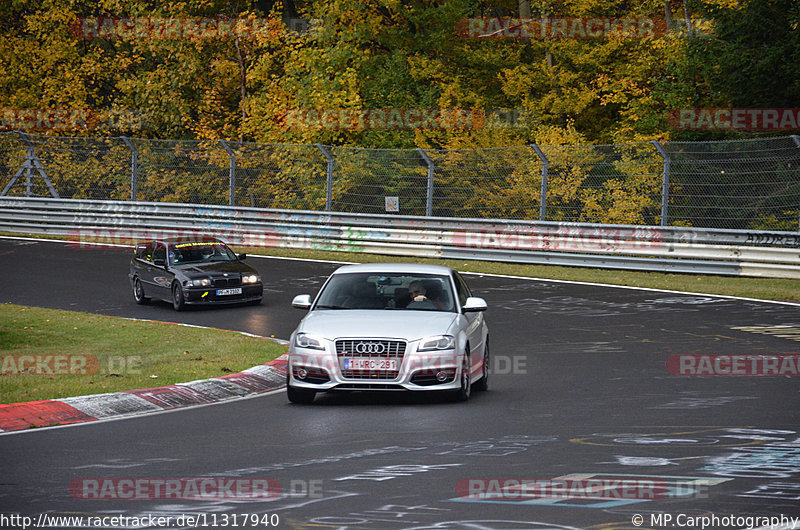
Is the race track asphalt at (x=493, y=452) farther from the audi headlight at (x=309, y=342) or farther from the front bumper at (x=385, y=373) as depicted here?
the audi headlight at (x=309, y=342)

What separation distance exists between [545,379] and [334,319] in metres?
2.69

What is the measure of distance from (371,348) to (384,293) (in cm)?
154

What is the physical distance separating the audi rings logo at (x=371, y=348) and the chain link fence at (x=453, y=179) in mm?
14860

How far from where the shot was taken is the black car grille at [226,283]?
857 inches

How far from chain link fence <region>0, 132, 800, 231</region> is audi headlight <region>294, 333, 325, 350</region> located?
49.4 feet

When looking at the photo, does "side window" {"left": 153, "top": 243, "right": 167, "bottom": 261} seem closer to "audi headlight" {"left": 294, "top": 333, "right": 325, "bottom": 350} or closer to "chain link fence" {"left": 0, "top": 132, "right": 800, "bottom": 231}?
"chain link fence" {"left": 0, "top": 132, "right": 800, "bottom": 231}

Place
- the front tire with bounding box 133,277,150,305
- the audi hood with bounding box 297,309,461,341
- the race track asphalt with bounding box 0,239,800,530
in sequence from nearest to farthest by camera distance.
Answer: the race track asphalt with bounding box 0,239,800,530, the audi hood with bounding box 297,309,461,341, the front tire with bounding box 133,277,150,305

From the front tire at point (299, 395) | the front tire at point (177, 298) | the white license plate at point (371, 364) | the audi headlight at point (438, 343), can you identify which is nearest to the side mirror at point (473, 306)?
the audi headlight at point (438, 343)

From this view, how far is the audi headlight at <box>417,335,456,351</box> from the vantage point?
457 inches

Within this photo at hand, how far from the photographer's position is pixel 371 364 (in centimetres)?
1162

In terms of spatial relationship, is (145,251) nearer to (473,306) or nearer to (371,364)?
(473,306)

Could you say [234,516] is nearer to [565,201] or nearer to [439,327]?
[439,327]

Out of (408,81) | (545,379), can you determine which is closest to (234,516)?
(545,379)

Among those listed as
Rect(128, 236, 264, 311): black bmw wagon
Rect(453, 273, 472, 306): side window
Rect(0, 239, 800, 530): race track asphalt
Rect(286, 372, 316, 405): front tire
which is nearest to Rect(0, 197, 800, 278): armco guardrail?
Rect(128, 236, 264, 311): black bmw wagon
